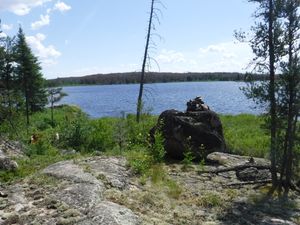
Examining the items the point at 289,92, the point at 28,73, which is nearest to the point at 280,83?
the point at 289,92

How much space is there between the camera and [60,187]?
9273 mm

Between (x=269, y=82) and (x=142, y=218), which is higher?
(x=269, y=82)

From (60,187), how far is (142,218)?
2.18 metres

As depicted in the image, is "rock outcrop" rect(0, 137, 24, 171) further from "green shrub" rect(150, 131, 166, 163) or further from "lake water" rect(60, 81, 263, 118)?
"lake water" rect(60, 81, 263, 118)

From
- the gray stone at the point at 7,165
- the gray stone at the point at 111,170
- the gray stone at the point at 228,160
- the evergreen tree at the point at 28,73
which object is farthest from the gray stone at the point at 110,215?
the evergreen tree at the point at 28,73

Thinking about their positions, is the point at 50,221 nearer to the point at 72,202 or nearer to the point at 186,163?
the point at 72,202

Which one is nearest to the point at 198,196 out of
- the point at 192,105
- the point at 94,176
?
the point at 94,176

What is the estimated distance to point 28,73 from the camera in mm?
43594

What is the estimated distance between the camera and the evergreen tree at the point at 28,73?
42.4 meters

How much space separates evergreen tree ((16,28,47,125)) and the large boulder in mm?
27830

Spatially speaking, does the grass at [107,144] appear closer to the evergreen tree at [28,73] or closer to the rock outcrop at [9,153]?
the rock outcrop at [9,153]

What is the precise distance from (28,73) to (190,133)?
32549mm

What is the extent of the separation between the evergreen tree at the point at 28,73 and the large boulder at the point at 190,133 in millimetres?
27830

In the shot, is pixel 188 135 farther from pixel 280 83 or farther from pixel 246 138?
pixel 246 138
